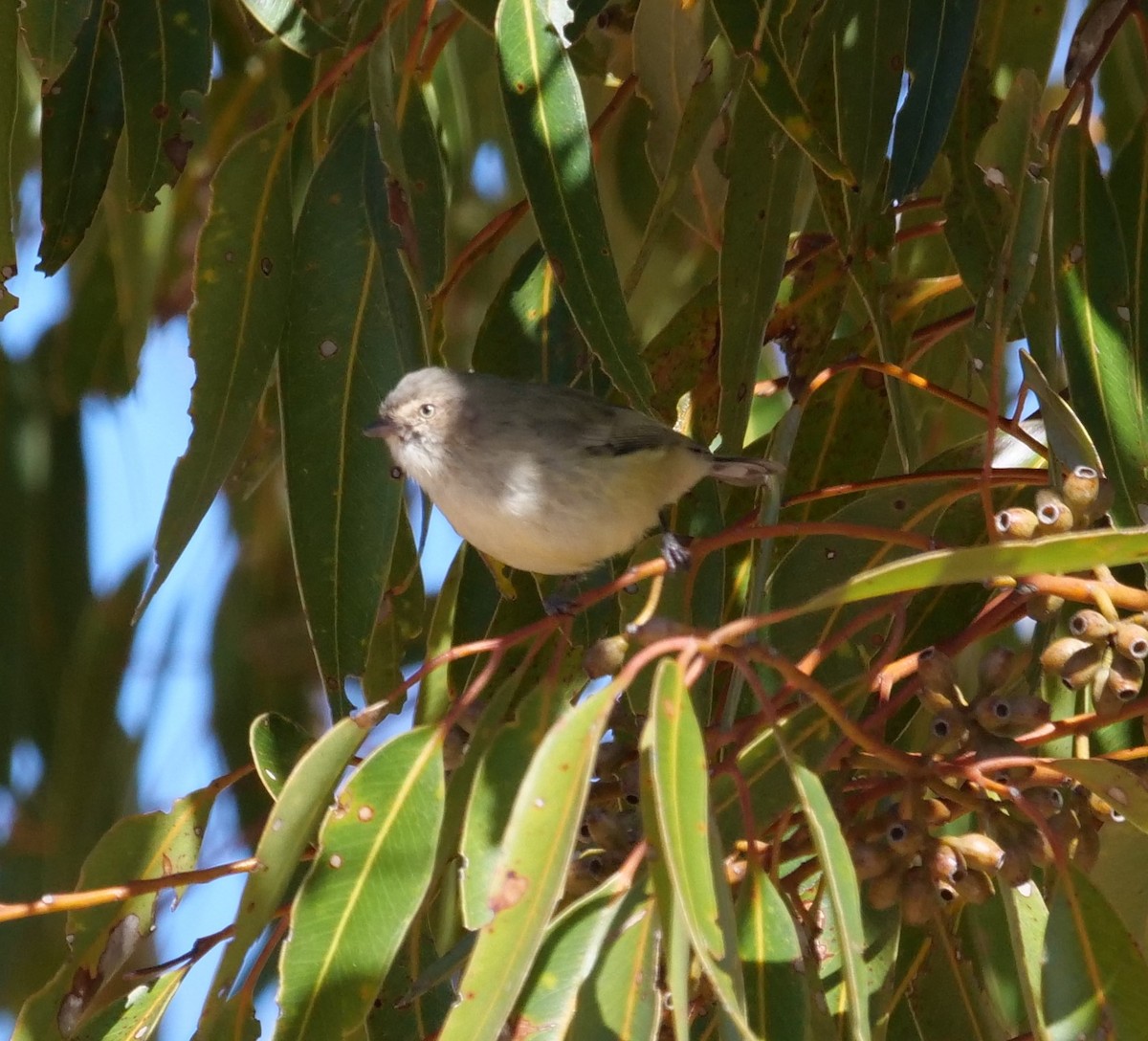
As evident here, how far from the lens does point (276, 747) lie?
2027mm

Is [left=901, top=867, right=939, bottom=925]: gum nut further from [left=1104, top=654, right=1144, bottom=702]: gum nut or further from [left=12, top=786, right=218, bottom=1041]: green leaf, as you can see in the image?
[left=12, top=786, right=218, bottom=1041]: green leaf

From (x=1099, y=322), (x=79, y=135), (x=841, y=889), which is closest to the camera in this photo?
(x=841, y=889)

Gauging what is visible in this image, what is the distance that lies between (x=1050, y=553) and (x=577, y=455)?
4.06 ft

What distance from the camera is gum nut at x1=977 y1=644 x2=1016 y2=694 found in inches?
64.9

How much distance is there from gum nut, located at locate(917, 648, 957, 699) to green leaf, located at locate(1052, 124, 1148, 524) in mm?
360

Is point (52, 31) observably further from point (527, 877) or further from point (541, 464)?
point (527, 877)

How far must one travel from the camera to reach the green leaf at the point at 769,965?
5.41ft

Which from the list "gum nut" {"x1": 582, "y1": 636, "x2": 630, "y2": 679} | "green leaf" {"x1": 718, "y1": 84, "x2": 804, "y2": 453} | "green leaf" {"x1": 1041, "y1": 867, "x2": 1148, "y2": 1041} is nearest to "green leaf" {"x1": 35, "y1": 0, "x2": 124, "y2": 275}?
"green leaf" {"x1": 718, "y1": 84, "x2": 804, "y2": 453}

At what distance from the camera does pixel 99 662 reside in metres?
3.32

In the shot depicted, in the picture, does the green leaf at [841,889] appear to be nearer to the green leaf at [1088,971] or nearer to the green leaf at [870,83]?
the green leaf at [1088,971]

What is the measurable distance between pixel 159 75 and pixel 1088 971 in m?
1.65

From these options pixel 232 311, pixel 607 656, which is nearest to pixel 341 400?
pixel 232 311

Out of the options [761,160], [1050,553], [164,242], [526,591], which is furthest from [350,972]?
[164,242]

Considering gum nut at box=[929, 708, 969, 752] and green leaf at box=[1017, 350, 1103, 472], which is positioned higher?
green leaf at box=[1017, 350, 1103, 472]
